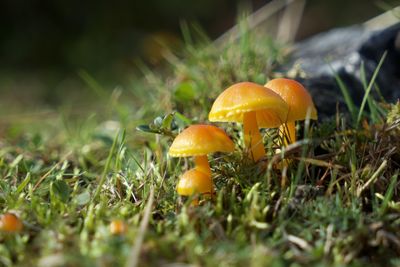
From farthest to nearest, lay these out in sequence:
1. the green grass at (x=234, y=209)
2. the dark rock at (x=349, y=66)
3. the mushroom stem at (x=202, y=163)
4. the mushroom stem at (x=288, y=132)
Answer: the dark rock at (x=349, y=66) → the mushroom stem at (x=288, y=132) → the mushroom stem at (x=202, y=163) → the green grass at (x=234, y=209)

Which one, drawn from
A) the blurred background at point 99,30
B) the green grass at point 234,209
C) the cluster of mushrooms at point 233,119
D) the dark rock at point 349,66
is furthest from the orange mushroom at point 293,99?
the blurred background at point 99,30

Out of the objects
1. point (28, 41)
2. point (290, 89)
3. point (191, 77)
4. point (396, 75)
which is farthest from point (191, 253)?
point (28, 41)

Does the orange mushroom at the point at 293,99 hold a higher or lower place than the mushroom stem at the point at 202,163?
higher

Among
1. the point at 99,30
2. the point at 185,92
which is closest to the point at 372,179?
the point at 185,92

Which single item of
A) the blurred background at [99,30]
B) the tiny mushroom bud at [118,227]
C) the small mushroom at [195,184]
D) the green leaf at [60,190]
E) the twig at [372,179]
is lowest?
the twig at [372,179]

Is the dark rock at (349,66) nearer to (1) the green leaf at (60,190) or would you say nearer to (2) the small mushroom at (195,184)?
(2) the small mushroom at (195,184)

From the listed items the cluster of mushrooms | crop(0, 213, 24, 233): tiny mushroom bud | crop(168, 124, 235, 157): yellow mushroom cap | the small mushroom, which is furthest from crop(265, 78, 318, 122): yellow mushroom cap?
crop(0, 213, 24, 233): tiny mushroom bud

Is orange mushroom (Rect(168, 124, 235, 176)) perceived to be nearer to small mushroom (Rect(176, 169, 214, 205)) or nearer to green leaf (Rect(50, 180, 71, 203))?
small mushroom (Rect(176, 169, 214, 205))
